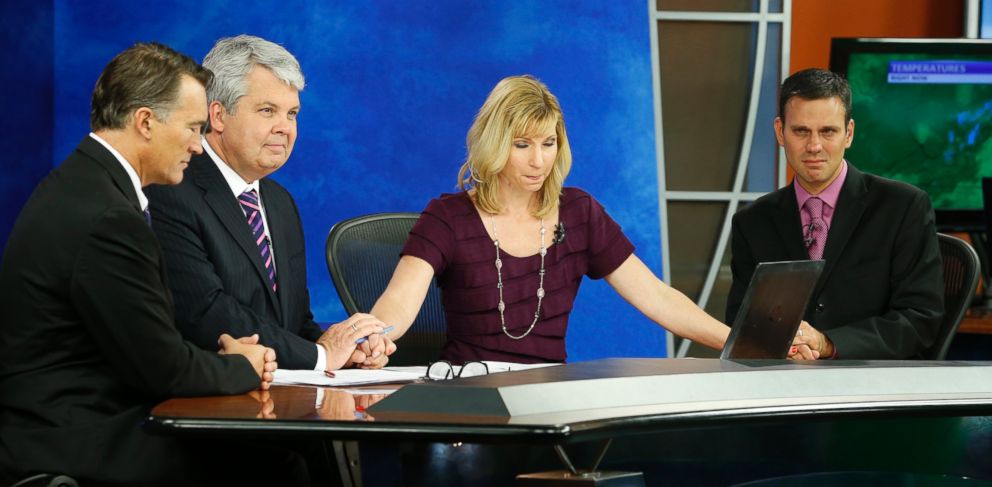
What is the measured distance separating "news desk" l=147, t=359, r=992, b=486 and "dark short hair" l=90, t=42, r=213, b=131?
1.72 feet

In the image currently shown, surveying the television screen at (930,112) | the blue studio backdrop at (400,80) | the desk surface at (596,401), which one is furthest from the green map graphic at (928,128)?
the desk surface at (596,401)

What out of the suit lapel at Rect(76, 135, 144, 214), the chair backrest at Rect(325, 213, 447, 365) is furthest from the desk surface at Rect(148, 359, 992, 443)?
the chair backrest at Rect(325, 213, 447, 365)

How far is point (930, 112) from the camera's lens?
420 centimetres

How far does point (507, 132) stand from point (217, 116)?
2.06 feet

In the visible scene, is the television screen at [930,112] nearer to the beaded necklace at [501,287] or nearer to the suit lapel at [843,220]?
the suit lapel at [843,220]

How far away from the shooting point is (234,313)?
2.37 metres

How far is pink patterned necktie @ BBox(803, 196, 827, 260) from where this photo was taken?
9.81 ft

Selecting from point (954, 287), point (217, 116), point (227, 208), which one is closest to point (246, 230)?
point (227, 208)

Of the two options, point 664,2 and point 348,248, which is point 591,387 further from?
point 664,2

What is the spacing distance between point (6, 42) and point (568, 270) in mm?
2359

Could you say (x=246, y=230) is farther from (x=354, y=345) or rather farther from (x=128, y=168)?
(x=128, y=168)

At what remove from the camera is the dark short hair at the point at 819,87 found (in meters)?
3.05

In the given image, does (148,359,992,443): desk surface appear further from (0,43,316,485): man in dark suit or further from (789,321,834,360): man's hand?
(789,321,834,360): man's hand

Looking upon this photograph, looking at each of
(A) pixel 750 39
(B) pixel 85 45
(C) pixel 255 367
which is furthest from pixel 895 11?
(C) pixel 255 367
